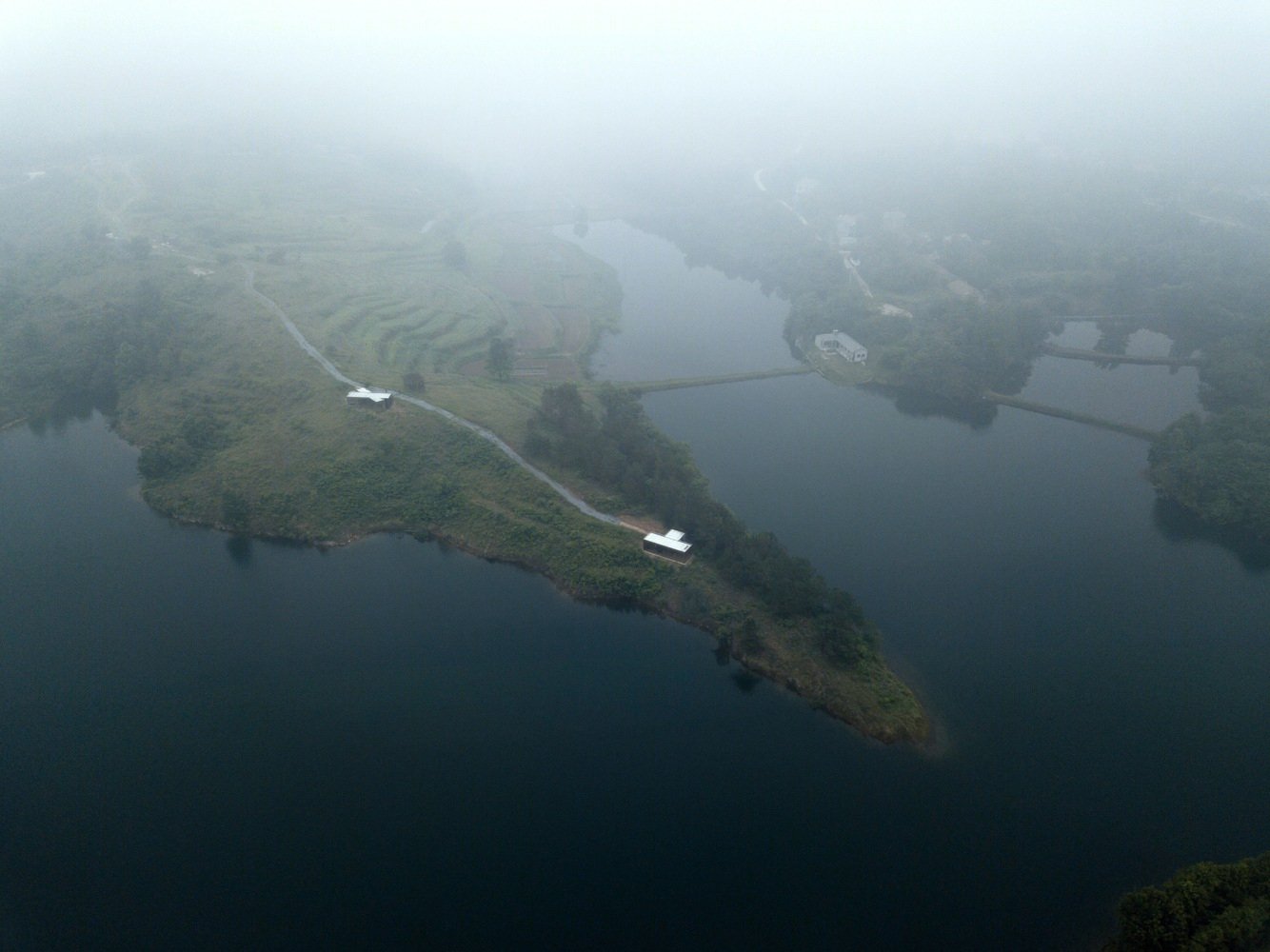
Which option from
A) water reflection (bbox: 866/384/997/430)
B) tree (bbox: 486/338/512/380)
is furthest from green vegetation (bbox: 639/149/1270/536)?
tree (bbox: 486/338/512/380)

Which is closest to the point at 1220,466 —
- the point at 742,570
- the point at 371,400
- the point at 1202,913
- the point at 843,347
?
the point at 843,347

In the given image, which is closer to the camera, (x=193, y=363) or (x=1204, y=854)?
(x=1204, y=854)

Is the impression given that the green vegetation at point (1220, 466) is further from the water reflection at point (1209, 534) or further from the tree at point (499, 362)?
the tree at point (499, 362)

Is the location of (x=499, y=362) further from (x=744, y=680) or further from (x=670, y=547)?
(x=744, y=680)

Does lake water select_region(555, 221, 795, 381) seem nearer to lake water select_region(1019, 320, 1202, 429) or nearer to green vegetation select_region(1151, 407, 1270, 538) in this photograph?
lake water select_region(1019, 320, 1202, 429)

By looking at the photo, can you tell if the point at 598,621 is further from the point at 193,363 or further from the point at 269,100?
the point at 269,100

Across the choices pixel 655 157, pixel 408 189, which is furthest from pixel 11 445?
pixel 655 157

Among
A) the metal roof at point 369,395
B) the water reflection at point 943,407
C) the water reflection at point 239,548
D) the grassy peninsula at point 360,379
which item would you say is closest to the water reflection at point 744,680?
the grassy peninsula at point 360,379

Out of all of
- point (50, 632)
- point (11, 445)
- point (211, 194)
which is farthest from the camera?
point (211, 194)
